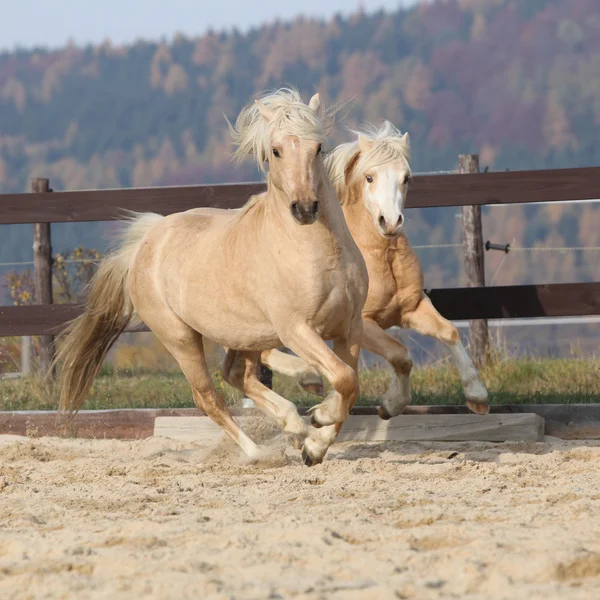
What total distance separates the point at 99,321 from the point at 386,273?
1.86m

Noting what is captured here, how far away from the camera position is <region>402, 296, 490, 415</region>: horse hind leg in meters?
5.46

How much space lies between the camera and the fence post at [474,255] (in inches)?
317

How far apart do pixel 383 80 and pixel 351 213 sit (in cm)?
4596

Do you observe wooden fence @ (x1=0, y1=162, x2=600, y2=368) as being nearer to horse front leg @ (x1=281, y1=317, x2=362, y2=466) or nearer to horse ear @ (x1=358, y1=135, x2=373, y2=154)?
horse ear @ (x1=358, y1=135, x2=373, y2=154)

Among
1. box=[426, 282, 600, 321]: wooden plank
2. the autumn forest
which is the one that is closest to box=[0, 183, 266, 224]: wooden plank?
box=[426, 282, 600, 321]: wooden plank

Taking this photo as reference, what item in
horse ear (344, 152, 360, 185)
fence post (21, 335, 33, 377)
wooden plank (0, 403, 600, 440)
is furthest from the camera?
fence post (21, 335, 33, 377)

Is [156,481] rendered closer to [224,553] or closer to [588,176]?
[224,553]

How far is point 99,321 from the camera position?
624 cm

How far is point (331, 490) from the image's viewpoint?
162 inches

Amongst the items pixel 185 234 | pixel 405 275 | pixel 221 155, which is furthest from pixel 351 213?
pixel 221 155

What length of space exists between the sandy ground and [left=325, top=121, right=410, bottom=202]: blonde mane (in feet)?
5.42

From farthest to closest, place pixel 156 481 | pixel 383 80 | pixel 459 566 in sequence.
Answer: pixel 383 80, pixel 156 481, pixel 459 566

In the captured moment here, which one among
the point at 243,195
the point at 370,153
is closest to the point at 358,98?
the point at 243,195

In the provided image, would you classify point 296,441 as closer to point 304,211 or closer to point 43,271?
point 304,211
